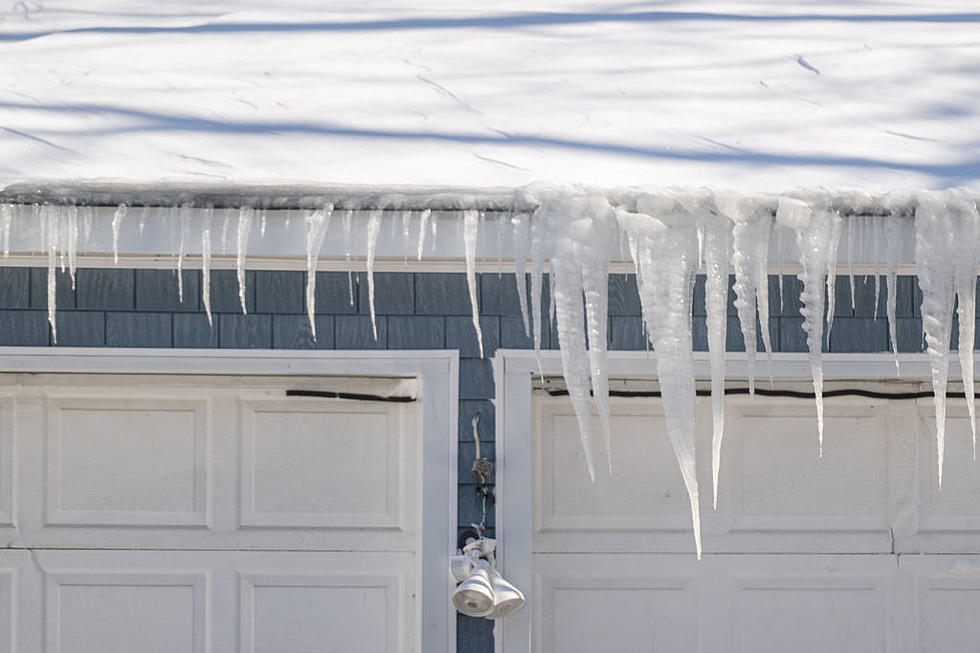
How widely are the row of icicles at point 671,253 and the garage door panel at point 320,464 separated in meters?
0.63

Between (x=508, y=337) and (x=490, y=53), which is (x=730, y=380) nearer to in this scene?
(x=508, y=337)

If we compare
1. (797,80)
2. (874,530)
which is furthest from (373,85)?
(874,530)

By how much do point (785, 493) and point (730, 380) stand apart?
514mm

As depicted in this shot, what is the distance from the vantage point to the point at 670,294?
10.9ft

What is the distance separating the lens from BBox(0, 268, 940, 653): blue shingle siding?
3664mm

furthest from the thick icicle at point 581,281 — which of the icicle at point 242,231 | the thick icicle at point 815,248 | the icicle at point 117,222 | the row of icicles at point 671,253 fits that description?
the icicle at point 117,222

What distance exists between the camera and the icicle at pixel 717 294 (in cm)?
331

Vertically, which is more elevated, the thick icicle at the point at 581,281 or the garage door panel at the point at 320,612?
the thick icicle at the point at 581,281

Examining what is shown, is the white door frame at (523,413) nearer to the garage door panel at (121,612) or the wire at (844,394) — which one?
the wire at (844,394)

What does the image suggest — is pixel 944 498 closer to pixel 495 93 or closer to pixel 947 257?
pixel 947 257

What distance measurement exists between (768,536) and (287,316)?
209 centimetres

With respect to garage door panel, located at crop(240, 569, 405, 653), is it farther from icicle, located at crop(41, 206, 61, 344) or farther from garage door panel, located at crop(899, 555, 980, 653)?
garage door panel, located at crop(899, 555, 980, 653)

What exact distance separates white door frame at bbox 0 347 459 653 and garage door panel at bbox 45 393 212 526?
19 centimetres

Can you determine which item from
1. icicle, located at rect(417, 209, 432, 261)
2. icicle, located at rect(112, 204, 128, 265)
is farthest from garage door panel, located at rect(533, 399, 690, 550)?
icicle, located at rect(112, 204, 128, 265)
